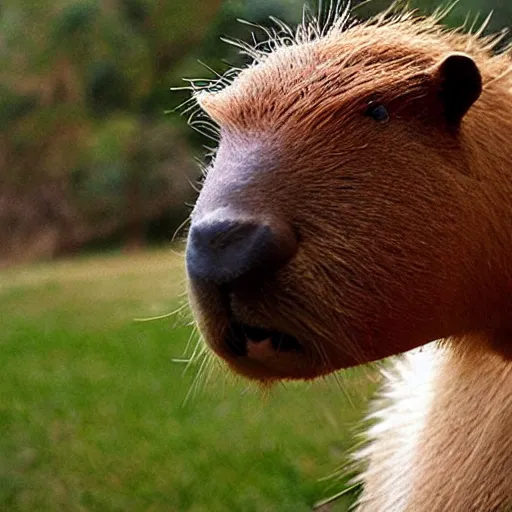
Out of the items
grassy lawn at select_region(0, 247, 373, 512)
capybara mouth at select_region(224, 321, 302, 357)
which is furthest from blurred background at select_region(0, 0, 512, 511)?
capybara mouth at select_region(224, 321, 302, 357)

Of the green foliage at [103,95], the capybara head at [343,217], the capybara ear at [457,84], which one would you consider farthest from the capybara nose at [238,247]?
the green foliage at [103,95]

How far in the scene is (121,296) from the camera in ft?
7.06

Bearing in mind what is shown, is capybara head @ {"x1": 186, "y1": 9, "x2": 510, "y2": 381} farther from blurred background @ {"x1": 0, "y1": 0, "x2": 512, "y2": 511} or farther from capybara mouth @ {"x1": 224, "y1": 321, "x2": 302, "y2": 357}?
blurred background @ {"x1": 0, "y1": 0, "x2": 512, "y2": 511}

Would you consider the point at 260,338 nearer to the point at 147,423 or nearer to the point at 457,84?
the point at 457,84

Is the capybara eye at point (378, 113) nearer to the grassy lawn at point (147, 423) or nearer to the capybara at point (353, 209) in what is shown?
the capybara at point (353, 209)

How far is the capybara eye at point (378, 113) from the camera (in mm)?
590

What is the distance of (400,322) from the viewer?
22.8 inches

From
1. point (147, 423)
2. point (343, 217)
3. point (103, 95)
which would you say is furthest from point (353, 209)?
point (103, 95)

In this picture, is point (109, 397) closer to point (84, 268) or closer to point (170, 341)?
point (170, 341)

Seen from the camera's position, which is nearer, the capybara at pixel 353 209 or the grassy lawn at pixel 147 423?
the capybara at pixel 353 209

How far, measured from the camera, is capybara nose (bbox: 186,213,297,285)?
0.54 m

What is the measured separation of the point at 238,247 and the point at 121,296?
5.39 ft

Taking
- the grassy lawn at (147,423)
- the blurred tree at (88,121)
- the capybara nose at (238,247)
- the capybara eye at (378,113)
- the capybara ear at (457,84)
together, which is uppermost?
the capybara ear at (457,84)

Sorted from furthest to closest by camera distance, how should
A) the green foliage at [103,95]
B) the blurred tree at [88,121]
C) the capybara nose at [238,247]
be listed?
the blurred tree at [88,121], the green foliage at [103,95], the capybara nose at [238,247]
